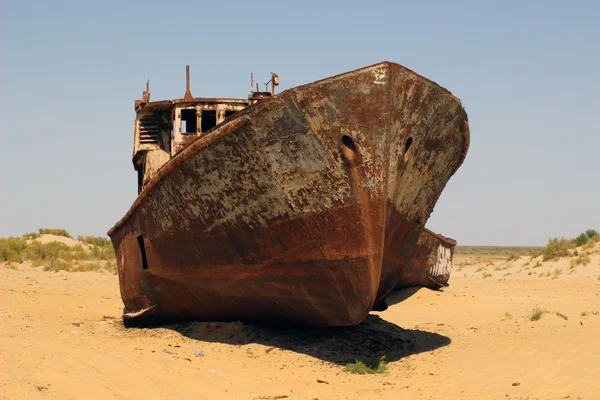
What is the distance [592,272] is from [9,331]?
1372 cm

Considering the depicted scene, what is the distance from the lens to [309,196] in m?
6.09

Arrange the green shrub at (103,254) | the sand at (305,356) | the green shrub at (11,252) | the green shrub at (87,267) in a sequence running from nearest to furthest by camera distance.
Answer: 1. the sand at (305,356)
2. the green shrub at (87,267)
3. the green shrub at (11,252)
4. the green shrub at (103,254)

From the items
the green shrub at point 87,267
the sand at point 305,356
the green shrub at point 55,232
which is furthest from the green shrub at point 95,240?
the sand at point 305,356

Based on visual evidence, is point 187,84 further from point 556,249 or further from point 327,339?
point 556,249

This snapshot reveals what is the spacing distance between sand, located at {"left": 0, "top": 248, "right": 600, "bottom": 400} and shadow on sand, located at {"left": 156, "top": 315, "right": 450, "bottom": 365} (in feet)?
0.05

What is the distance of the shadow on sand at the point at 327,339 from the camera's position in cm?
676

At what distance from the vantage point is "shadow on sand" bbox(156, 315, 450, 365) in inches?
266

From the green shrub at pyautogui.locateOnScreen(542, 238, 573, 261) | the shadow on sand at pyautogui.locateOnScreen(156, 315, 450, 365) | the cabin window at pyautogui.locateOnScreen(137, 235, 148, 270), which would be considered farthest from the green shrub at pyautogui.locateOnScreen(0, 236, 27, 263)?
the green shrub at pyautogui.locateOnScreen(542, 238, 573, 261)

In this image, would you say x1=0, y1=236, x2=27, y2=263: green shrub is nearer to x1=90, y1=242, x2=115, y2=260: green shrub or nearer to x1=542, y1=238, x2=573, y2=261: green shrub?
x1=90, y1=242, x2=115, y2=260: green shrub

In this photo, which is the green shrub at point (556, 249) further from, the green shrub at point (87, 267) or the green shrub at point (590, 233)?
the green shrub at point (87, 267)

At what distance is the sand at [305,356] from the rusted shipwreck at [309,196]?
0.49m

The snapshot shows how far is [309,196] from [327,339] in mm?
1802

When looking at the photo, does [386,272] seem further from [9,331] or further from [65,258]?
[65,258]

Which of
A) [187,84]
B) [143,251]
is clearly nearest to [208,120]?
[187,84]
